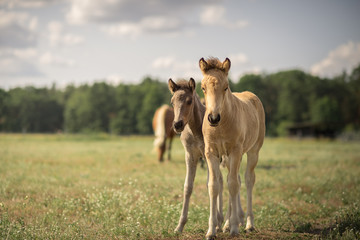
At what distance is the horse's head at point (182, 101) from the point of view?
5316 millimetres

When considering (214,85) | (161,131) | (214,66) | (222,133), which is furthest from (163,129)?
(214,85)

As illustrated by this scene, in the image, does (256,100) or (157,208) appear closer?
(256,100)

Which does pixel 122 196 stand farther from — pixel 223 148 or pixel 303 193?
pixel 303 193

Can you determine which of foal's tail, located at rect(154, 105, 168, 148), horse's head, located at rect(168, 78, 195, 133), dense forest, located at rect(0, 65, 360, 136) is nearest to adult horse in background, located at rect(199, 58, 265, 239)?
horse's head, located at rect(168, 78, 195, 133)

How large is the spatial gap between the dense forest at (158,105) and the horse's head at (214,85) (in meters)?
58.1

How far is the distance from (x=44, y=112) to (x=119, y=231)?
73.1 m

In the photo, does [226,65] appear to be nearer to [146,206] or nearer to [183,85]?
[183,85]

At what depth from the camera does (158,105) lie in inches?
2874

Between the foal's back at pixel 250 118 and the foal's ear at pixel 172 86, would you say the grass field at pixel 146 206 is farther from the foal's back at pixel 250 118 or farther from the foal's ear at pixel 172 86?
the foal's ear at pixel 172 86

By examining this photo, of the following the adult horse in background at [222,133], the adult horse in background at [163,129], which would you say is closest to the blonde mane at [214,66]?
the adult horse in background at [222,133]

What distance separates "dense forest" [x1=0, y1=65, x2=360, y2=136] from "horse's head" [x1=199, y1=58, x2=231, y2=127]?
191 feet

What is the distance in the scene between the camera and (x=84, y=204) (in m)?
8.03

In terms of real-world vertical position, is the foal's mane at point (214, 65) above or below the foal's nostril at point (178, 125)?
above

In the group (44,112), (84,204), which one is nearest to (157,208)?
(84,204)
